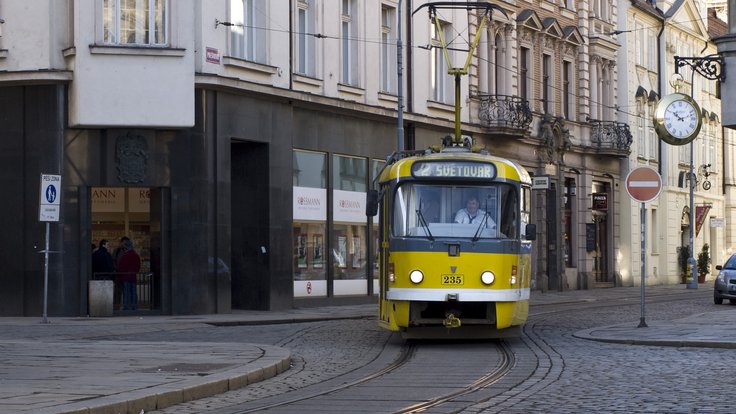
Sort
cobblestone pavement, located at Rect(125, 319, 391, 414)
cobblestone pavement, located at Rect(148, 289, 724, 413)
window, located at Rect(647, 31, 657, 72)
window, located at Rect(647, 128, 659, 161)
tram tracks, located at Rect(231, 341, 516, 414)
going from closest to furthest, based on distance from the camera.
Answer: cobblestone pavement, located at Rect(148, 289, 724, 413) → tram tracks, located at Rect(231, 341, 516, 414) → cobblestone pavement, located at Rect(125, 319, 391, 414) → window, located at Rect(647, 128, 659, 161) → window, located at Rect(647, 31, 657, 72)

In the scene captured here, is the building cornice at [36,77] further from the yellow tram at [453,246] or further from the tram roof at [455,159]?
the yellow tram at [453,246]

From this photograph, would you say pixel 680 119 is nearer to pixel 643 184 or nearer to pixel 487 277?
pixel 643 184

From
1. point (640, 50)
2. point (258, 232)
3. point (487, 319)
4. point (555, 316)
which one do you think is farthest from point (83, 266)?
point (640, 50)

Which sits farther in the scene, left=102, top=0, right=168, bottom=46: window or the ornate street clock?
left=102, top=0, right=168, bottom=46: window

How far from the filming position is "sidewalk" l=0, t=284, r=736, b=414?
13.2 m

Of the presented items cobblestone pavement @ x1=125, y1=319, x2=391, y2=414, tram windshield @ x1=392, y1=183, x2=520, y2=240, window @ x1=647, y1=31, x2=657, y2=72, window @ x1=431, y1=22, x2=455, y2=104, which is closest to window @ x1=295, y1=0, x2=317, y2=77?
window @ x1=431, y1=22, x2=455, y2=104

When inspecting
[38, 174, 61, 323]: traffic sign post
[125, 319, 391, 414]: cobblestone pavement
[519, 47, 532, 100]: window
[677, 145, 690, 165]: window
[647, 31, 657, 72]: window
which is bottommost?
[125, 319, 391, 414]: cobblestone pavement

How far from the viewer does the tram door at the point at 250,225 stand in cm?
3488

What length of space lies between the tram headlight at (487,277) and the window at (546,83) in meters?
32.0

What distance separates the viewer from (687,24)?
224 feet

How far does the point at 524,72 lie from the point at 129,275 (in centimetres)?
2261

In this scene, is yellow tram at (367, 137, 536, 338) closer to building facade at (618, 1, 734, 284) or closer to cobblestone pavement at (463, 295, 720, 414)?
cobblestone pavement at (463, 295, 720, 414)

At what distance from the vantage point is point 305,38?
121 feet

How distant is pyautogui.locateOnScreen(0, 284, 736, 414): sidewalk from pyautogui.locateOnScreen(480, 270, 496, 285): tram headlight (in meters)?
2.70
